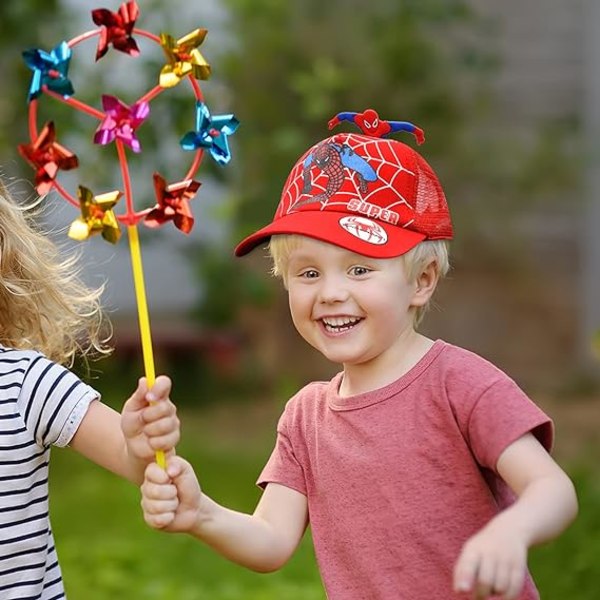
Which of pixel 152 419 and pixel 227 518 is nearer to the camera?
pixel 152 419

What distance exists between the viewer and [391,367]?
2.30 metres

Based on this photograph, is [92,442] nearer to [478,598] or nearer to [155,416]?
[155,416]

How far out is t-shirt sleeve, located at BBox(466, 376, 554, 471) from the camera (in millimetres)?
2082

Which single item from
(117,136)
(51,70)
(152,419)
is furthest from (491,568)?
(51,70)

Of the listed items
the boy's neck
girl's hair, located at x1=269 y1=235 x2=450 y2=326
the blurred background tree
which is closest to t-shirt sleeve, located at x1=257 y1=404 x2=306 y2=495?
the boy's neck

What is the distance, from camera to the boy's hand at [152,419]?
6.86 ft

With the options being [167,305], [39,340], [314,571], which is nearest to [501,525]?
[39,340]

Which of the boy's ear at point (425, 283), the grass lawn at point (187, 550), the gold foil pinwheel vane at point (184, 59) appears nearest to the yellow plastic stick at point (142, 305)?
the gold foil pinwheel vane at point (184, 59)

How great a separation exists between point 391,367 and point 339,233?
0.83ft

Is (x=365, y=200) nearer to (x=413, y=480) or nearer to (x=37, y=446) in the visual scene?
(x=413, y=480)

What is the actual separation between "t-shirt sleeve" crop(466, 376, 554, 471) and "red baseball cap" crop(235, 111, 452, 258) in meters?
0.28

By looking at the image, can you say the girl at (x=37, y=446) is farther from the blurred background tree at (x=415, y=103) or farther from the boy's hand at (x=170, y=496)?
the blurred background tree at (x=415, y=103)

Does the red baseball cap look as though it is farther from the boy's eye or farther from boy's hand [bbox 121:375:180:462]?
boy's hand [bbox 121:375:180:462]

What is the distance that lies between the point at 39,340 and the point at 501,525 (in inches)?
45.2
